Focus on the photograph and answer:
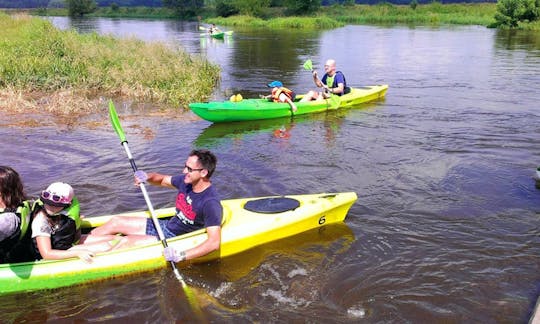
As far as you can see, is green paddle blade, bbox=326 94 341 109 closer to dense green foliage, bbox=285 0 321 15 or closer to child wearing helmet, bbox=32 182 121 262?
child wearing helmet, bbox=32 182 121 262

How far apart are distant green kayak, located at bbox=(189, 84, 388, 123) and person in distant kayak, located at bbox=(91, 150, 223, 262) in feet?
14.4

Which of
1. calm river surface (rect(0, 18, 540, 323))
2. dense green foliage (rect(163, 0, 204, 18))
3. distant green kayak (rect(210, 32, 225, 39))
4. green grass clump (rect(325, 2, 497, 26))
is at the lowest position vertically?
calm river surface (rect(0, 18, 540, 323))

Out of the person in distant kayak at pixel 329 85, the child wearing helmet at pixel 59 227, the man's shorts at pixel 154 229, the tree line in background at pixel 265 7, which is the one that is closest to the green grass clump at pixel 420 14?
the tree line in background at pixel 265 7

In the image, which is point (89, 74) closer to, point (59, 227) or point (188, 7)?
point (59, 227)

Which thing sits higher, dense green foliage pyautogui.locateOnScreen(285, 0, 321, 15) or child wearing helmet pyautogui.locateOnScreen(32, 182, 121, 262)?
dense green foliage pyautogui.locateOnScreen(285, 0, 321, 15)

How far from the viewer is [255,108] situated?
9211 mm

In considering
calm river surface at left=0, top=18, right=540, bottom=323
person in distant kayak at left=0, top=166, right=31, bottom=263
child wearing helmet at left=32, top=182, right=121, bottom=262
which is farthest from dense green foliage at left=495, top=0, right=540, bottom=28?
person in distant kayak at left=0, top=166, right=31, bottom=263

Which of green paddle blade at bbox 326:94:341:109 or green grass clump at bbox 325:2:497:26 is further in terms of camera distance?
green grass clump at bbox 325:2:497:26

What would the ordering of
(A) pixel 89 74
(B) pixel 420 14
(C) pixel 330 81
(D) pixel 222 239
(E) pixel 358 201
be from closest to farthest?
1. (D) pixel 222 239
2. (E) pixel 358 201
3. (C) pixel 330 81
4. (A) pixel 89 74
5. (B) pixel 420 14

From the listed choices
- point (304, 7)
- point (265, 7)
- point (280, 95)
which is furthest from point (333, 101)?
point (265, 7)

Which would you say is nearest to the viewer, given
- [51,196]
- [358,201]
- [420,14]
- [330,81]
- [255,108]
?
[51,196]

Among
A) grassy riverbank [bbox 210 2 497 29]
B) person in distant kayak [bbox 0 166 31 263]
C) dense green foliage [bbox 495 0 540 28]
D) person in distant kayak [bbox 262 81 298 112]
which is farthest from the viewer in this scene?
grassy riverbank [bbox 210 2 497 29]

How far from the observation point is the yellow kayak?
12.5ft

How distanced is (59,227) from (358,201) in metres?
3.47
